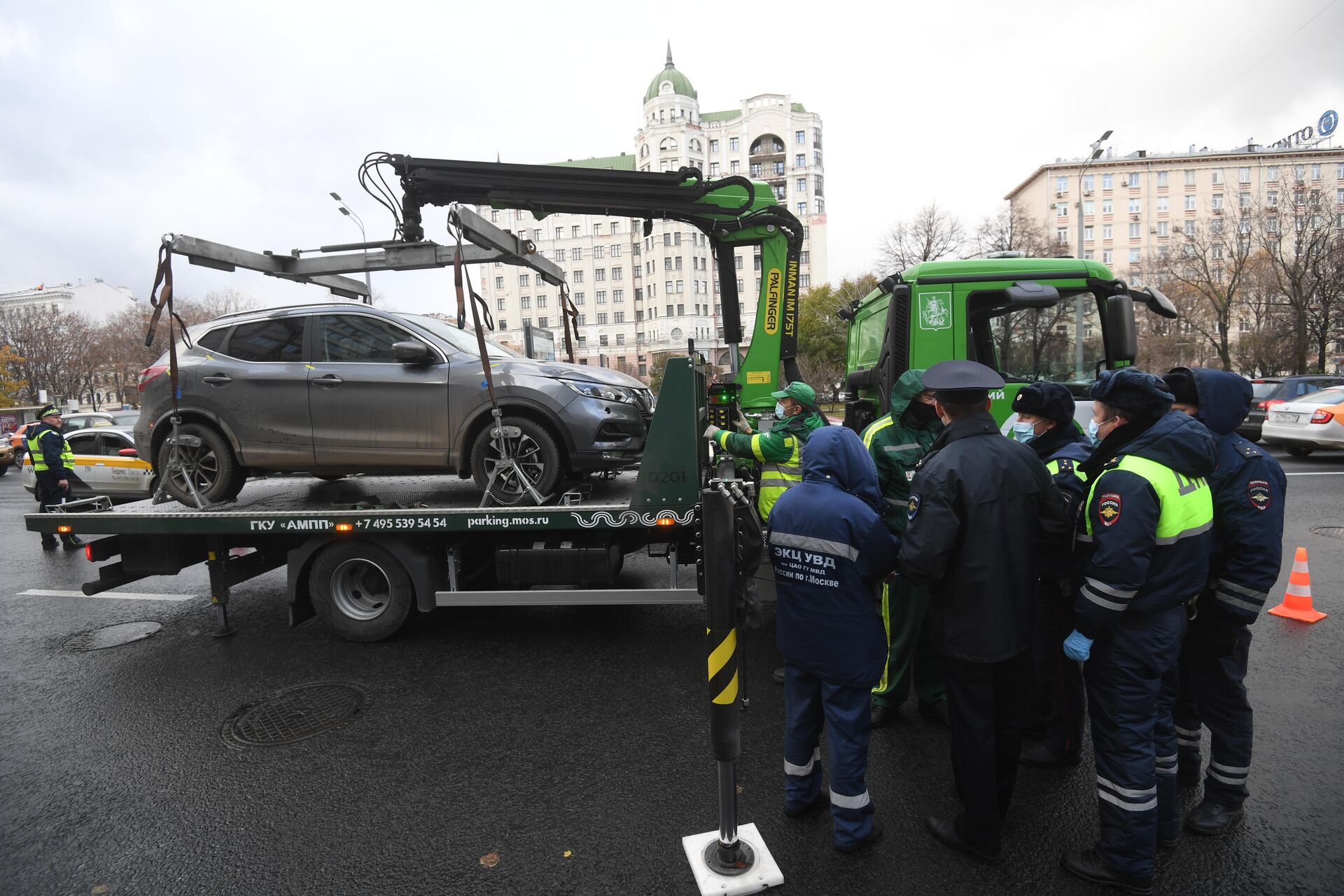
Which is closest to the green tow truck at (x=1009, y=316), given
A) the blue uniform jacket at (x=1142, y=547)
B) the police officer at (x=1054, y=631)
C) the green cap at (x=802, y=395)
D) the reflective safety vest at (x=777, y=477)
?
the green cap at (x=802, y=395)

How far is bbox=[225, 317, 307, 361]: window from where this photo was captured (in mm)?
5465

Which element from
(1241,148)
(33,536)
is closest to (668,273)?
(1241,148)

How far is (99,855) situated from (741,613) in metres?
2.99

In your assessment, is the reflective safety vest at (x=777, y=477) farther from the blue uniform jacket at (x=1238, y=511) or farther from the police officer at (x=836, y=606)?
the blue uniform jacket at (x=1238, y=511)

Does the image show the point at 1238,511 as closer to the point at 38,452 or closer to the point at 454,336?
the point at 454,336

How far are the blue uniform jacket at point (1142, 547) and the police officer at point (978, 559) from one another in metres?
0.20

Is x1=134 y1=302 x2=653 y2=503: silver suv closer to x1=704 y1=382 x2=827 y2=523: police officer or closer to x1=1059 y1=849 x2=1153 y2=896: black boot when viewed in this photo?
x1=704 y1=382 x2=827 y2=523: police officer

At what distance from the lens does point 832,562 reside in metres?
2.71

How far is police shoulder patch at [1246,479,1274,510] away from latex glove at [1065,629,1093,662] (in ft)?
3.28

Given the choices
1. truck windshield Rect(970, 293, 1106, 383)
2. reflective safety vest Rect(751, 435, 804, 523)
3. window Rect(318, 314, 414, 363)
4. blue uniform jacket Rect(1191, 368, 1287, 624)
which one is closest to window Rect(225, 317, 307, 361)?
window Rect(318, 314, 414, 363)

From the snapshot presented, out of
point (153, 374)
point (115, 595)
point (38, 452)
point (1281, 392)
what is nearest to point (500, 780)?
point (153, 374)

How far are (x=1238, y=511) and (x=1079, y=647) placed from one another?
1.00 metres

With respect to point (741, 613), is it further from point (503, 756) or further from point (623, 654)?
point (623, 654)

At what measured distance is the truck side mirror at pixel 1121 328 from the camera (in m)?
4.66
